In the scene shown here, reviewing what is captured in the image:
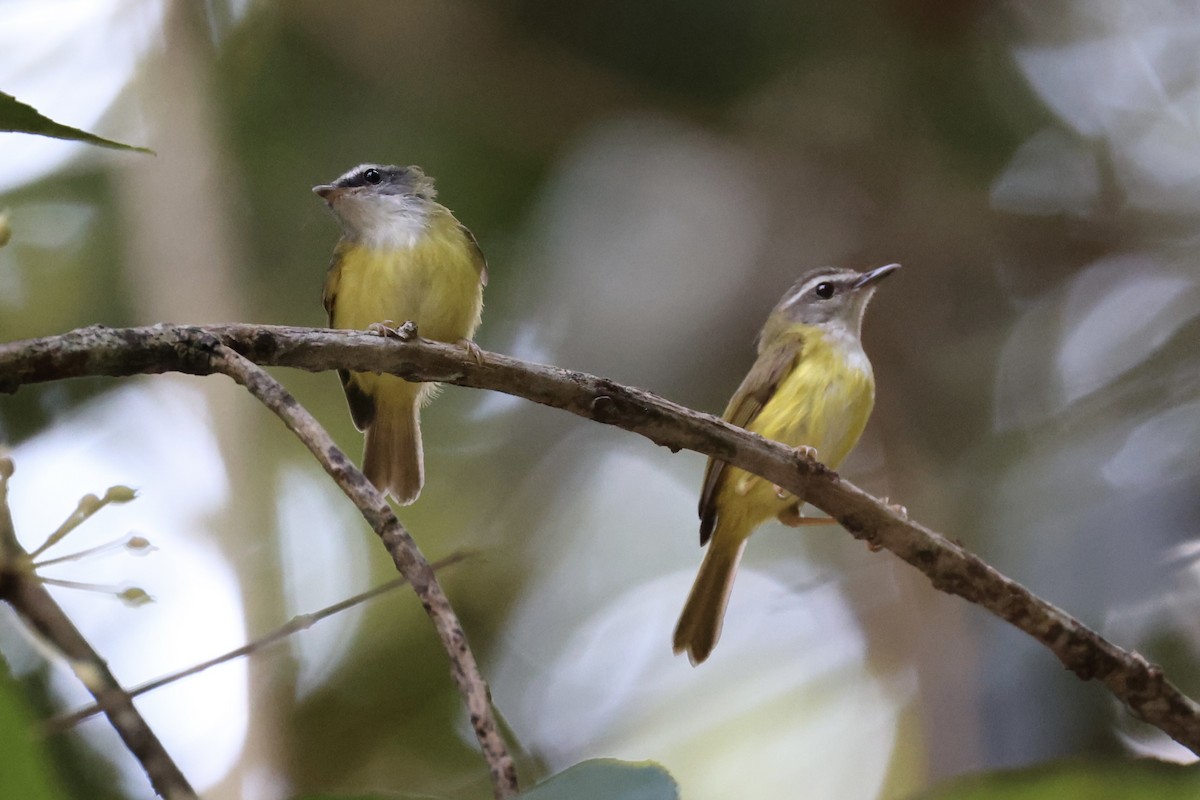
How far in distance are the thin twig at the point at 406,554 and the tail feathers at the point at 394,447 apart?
1.83ft

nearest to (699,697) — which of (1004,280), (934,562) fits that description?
(934,562)

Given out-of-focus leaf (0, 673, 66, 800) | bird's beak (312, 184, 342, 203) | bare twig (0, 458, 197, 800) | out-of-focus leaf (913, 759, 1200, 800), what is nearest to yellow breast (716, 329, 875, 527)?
bird's beak (312, 184, 342, 203)

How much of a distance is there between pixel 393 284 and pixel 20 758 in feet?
3.24

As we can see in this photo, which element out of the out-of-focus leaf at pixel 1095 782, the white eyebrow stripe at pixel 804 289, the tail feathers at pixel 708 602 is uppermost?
the out-of-focus leaf at pixel 1095 782

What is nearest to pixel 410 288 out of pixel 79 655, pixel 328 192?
pixel 328 192

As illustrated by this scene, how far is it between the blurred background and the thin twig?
0.71 meters

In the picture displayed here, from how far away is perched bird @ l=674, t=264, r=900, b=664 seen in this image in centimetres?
127

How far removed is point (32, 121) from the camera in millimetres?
538

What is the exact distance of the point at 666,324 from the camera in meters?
1.77

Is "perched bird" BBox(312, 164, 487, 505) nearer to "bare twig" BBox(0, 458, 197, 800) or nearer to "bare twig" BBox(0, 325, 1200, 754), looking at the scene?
"bare twig" BBox(0, 325, 1200, 754)

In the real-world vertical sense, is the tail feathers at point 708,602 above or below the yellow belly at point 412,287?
below

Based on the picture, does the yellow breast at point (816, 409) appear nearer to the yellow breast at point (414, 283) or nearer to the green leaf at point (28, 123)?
the yellow breast at point (414, 283)

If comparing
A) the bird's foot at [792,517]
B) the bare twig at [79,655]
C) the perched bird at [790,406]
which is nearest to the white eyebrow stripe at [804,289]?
the perched bird at [790,406]

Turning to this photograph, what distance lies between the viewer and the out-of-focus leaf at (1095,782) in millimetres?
541
